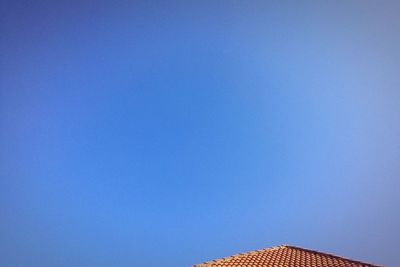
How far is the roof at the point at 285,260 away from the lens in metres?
11.0

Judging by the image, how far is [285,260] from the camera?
11586 millimetres

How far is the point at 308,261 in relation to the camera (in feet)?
37.2

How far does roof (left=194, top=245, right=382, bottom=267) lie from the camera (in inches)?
433

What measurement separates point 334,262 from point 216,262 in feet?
12.8

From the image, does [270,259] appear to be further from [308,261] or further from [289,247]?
[289,247]

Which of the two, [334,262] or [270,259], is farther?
[270,259]

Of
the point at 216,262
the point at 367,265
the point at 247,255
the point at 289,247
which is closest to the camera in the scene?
the point at 367,265

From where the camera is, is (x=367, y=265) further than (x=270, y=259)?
No

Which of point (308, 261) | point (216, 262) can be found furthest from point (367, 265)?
point (216, 262)

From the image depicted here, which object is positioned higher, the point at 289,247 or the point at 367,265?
the point at 289,247

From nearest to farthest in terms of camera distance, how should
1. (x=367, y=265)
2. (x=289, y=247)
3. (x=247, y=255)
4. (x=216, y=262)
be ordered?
(x=367, y=265) < (x=216, y=262) < (x=247, y=255) < (x=289, y=247)

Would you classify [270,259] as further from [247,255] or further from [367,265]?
[367,265]

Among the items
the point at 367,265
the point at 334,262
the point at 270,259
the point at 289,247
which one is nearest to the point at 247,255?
the point at 270,259

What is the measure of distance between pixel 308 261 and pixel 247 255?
7.36ft
